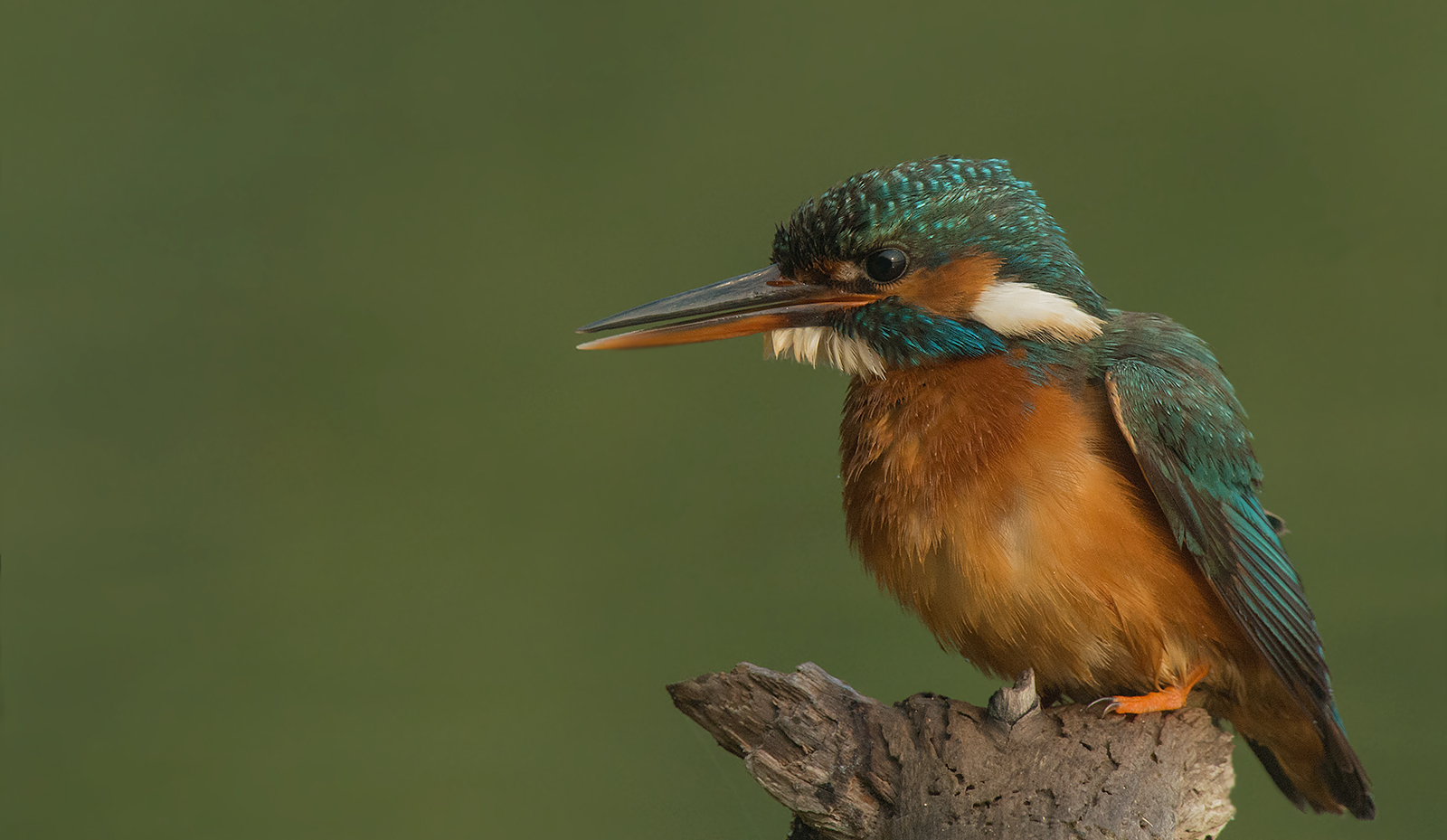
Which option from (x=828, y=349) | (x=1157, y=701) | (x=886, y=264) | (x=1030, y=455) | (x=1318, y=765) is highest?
(x=886, y=264)

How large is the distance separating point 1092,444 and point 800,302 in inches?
20.8

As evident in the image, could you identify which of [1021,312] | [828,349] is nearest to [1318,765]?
[1021,312]

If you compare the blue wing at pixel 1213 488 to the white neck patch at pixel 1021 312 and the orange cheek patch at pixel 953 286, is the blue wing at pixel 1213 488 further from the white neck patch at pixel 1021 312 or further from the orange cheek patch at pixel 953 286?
the orange cheek patch at pixel 953 286

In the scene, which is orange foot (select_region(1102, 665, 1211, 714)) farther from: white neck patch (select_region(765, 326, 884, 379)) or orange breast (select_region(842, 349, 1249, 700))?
white neck patch (select_region(765, 326, 884, 379))

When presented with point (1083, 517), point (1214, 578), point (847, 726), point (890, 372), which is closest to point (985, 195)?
point (890, 372)

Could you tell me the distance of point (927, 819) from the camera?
6.36ft

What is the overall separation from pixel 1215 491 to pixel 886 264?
64cm

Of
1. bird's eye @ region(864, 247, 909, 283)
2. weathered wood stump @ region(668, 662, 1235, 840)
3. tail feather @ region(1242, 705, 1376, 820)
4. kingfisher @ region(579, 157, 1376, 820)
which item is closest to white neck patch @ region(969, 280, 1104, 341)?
kingfisher @ region(579, 157, 1376, 820)

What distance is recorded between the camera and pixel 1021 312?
2.08 metres

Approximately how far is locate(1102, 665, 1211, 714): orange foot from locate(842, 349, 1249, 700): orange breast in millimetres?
20

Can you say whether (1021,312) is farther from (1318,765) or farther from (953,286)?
(1318,765)

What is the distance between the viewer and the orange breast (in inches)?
77.7

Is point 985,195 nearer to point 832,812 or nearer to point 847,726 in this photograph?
point 847,726

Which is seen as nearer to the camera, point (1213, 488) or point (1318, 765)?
point (1213, 488)
